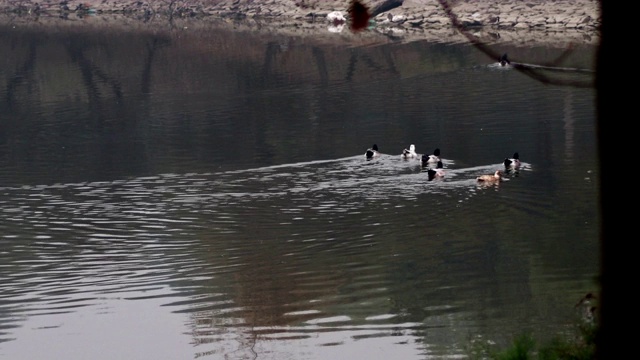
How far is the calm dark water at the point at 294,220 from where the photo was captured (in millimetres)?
16922

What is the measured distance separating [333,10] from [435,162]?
50134 mm

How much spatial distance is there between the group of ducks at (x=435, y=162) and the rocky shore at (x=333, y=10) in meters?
18.6

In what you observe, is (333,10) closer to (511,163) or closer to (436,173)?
(511,163)

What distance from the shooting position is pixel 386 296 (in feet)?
59.6

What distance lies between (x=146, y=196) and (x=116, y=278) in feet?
21.9

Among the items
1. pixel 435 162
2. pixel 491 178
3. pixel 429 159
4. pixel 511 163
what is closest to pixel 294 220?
pixel 491 178

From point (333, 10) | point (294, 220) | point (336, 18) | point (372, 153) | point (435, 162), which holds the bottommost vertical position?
point (294, 220)

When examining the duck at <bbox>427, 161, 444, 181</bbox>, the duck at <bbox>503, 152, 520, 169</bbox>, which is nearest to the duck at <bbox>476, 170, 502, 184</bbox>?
the duck at <bbox>503, 152, 520, 169</bbox>

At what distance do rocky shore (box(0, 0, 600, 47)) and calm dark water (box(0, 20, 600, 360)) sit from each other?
10.7 m

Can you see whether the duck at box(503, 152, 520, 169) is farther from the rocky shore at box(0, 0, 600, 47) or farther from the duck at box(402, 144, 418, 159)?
the rocky shore at box(0, 0, 600, 47)

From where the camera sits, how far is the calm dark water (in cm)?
1692

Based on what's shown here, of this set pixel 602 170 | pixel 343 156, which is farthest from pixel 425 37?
pixel 602 170

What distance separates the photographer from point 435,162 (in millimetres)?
27984

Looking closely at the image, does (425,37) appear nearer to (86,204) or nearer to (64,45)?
(64,45)
